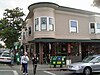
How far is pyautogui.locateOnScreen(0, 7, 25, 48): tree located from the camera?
36019mm

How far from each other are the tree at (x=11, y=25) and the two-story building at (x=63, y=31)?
2191 millimetres

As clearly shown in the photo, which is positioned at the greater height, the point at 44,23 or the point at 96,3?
the point at 96,3

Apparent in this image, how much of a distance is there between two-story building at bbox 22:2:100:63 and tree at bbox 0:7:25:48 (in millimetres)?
2191

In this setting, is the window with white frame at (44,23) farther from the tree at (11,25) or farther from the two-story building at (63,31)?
the tree at (11,25)

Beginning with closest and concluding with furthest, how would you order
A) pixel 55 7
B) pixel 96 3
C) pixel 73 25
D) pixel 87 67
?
pixel 87 67 < pixel 96 3 < pixel 55 7 < pixel 73 25

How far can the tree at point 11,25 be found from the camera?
36019 mm

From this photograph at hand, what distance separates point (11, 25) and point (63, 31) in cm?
827

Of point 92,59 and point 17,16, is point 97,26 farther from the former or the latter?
point 92,59

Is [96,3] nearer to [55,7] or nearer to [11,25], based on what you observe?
[55,7]

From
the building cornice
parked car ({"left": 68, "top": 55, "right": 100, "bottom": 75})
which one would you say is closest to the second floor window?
the building cornice

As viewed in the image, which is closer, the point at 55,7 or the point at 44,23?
the point at 44,23

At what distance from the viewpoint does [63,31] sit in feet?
113

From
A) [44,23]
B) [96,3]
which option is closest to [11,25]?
[44,23]

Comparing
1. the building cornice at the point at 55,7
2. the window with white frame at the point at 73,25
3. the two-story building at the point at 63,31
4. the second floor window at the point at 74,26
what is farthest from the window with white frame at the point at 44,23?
the second floor window at the point at 74,26
